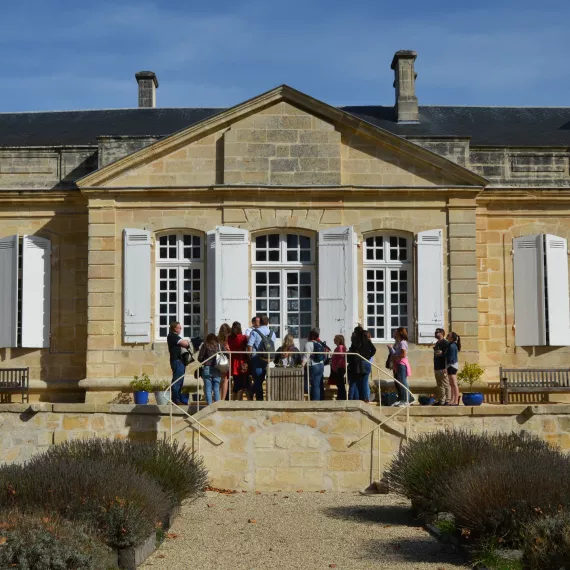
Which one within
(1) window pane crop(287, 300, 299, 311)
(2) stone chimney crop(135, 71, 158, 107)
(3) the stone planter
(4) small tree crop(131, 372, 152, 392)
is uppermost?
(2) stone chimney crop(135, 71, 158, 107)

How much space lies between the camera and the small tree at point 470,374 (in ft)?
55.6

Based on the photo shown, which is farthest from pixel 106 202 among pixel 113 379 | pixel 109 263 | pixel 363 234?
pixel 363 234

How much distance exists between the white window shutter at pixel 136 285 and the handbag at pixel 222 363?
8.51 ft

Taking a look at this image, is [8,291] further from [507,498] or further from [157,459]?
[507,498]

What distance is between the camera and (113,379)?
17.1 metres

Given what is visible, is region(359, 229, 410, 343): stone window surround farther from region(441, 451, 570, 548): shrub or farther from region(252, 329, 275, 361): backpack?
region(441, 451, 570, 548): shrub

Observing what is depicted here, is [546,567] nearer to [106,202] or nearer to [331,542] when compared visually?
[331,542]

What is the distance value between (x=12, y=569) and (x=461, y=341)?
10.8 metres

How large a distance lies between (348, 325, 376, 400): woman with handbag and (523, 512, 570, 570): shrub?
19.9ft

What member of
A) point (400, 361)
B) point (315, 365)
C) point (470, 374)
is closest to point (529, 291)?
point (470, 374)

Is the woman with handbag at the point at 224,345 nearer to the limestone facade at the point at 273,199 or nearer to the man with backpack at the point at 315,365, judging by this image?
the man with backpack at the point at 315,365

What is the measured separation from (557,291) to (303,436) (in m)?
6.21

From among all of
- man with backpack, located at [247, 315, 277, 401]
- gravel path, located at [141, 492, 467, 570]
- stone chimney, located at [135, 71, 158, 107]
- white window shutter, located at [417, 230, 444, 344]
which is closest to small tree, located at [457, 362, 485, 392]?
white window shutter, located at [417, 230, 444, 344]

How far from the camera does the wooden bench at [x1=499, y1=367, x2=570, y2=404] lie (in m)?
16.4
